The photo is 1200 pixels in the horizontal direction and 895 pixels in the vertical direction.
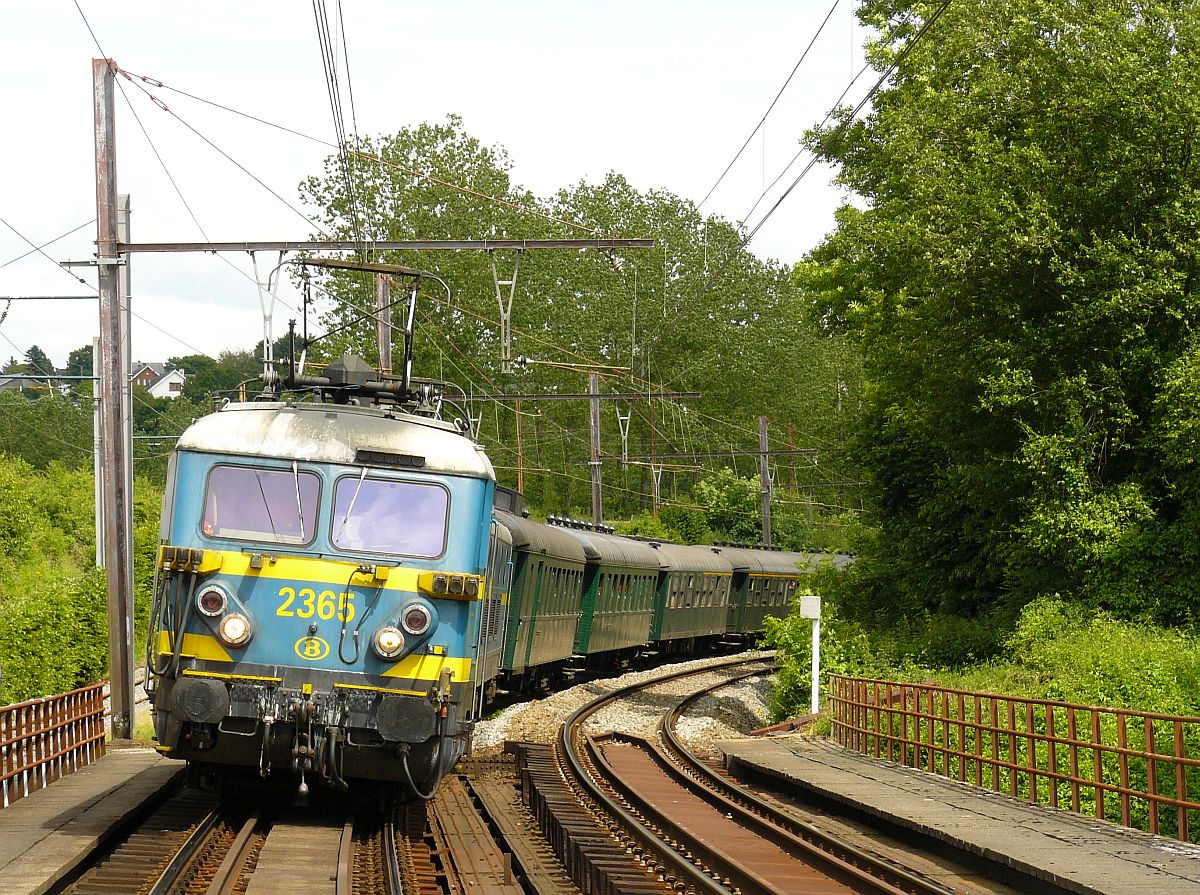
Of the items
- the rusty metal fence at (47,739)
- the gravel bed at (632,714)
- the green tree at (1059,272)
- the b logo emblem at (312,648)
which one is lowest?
the rusty metal fence at (47,739)

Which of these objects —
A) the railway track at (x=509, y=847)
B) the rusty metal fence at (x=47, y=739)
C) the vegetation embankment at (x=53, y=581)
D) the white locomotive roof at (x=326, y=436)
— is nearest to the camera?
the railway track at (x=509, y=847)

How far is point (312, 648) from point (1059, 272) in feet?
49.9

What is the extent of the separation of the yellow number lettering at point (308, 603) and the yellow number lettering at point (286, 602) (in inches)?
2.1

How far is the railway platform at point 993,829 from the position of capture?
1009cm

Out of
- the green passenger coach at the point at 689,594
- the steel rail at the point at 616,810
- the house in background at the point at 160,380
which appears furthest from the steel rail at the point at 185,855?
the house in background at the point at 160,380

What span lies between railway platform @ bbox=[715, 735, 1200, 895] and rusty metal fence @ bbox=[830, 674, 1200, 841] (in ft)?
1.05

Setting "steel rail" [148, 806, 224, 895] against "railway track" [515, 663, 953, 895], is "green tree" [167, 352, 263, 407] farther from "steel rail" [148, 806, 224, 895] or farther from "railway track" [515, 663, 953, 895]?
"steel rail" [148, 806, 224, 895]

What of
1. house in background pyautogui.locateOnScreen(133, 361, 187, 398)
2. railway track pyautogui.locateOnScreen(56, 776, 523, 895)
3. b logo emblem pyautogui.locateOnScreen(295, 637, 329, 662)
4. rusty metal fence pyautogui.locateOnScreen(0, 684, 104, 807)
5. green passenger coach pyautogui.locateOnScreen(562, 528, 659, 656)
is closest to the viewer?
railway track pyautogui.locateOnScreen(56, 776, 523, 895)

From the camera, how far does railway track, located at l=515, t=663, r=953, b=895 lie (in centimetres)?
1047

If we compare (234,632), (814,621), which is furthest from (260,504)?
(814,621)

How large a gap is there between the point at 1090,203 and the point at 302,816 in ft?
51.3

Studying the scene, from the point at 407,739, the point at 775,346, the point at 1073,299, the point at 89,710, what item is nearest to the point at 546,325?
the point at 775,346

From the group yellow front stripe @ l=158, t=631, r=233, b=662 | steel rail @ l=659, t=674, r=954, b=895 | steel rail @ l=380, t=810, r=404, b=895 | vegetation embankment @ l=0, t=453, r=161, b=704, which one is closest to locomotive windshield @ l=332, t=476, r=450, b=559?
yellow front stripe @ l=158, t=631, r=233, b=662

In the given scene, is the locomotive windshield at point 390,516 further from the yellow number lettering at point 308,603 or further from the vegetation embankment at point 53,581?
the vegetation embankment at point 53,581
